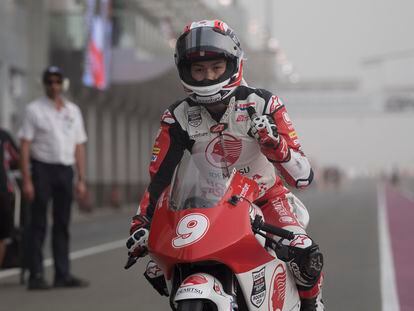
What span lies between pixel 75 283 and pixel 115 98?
28.3 metres

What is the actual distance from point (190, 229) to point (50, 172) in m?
5.03

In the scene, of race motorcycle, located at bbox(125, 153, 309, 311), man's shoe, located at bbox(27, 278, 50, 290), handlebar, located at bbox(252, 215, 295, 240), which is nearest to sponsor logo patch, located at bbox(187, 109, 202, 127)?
race motorcycle, located at bbox(125, 153, 309, 311)

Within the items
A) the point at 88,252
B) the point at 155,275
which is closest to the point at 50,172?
the point at 155,275

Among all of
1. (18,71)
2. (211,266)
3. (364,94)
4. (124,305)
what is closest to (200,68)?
(211,266)

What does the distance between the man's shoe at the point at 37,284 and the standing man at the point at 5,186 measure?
0.38m

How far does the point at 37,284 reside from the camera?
966cm

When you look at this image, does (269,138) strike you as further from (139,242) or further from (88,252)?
(88,252)

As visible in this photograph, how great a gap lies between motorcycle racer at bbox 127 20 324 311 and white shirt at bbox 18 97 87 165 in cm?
419

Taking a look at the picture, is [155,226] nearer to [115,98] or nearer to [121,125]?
[115,98]

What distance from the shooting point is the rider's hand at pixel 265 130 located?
4.98m

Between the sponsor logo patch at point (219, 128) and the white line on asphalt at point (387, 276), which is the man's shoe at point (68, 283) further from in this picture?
the sponsor logo patch at point (219, 128)

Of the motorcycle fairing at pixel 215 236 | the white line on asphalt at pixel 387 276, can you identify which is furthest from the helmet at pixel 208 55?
the white line on asphalt at pixel 387 276

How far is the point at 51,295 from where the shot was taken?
363 inches

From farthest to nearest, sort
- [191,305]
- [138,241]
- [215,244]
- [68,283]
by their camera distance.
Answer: [68,283] < [138,241] < [215,244] < [191,305]
